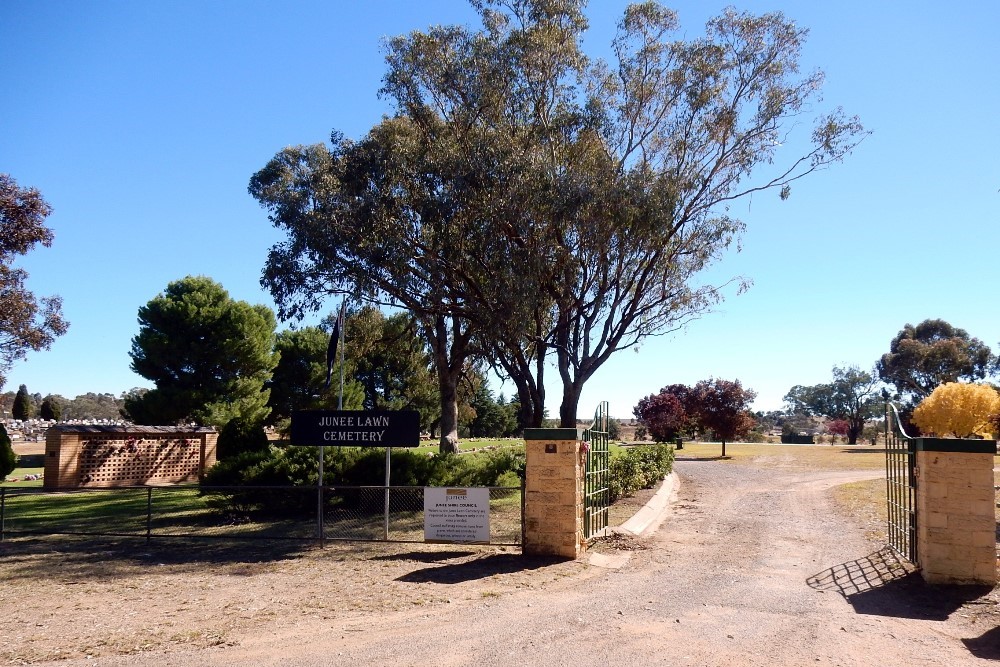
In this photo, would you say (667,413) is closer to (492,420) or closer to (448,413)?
(448,413)

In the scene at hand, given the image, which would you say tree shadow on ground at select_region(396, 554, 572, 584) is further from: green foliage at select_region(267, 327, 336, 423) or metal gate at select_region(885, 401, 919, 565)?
green foliage at select_region(267, 327, 336, 423)

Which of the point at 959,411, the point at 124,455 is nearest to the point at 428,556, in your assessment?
the point at 124,455

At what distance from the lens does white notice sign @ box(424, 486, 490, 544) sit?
479 inches

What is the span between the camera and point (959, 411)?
3644 centimetres

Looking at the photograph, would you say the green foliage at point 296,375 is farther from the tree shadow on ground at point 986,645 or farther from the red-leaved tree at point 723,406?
the tree shadow on ground at point 986,645

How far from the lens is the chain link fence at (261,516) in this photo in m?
14.0

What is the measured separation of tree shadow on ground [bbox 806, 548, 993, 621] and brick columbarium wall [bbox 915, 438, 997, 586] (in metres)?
0.23

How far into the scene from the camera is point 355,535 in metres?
14.1

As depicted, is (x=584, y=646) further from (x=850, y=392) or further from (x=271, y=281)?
(x=850, y=392)

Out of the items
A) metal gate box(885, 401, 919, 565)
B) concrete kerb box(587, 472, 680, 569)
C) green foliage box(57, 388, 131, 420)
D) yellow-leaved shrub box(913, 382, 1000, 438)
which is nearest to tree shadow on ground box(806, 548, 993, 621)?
metal gate box(885, 401, 919, 565)

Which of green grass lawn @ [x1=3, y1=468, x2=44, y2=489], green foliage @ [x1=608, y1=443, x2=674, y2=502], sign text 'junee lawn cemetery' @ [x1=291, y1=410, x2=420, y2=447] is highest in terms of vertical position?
sign text 'junee lawn cemetery' @ [x1=291, y1=410, x2=420, y2=447]

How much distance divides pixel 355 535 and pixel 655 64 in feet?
44.1

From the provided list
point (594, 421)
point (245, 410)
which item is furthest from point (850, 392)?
point (594, 421)

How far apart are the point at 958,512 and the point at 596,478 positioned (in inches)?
220
